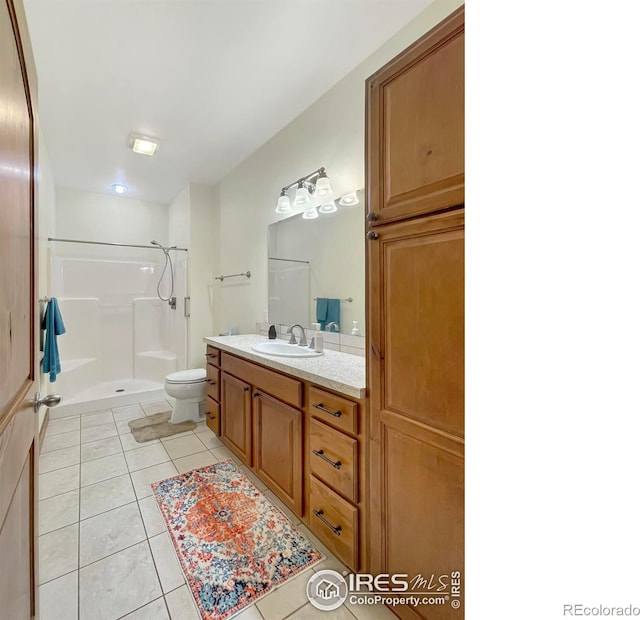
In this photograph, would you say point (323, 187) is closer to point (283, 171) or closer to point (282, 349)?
point (283, 171)

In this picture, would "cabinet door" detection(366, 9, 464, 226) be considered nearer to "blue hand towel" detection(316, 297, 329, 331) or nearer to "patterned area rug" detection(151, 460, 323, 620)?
"blue hand towel" detection(316, 297, 329, 331)

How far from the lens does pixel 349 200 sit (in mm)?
1885

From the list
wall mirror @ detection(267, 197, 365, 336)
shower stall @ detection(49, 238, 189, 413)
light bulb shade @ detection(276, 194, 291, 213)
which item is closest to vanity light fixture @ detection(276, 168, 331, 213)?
light bulb shade @ detection(276, 194, 291, 213)

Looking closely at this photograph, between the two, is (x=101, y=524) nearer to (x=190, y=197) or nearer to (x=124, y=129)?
(x=124, y=129)

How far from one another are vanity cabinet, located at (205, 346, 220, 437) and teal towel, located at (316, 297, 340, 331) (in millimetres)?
888

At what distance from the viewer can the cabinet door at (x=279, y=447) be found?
60.7 inches

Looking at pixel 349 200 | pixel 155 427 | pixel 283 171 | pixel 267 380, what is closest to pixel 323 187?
pixel 349 200

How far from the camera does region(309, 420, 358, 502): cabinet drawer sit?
1236 millimetres

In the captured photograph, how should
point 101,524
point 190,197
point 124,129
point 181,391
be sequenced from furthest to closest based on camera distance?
point 190,197
point 181,391
point 124,129
point 101,524

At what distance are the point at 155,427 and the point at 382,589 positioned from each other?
2.49 meters
